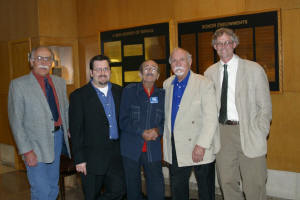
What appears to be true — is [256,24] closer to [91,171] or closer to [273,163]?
[273,163]

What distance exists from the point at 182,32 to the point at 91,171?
2546mm

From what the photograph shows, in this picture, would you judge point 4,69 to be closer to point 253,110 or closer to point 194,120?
point 194,120

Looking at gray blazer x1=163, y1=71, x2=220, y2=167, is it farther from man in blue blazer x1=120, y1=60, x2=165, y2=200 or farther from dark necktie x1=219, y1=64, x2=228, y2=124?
man in blue blazer x1=120, y1=60, x2=165, y2=200

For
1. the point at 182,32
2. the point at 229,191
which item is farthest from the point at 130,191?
the point at 182,32

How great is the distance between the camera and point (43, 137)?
9.86ft

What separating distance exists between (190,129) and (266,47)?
1.72 m

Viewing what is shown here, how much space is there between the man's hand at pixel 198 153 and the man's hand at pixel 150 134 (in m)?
0.43

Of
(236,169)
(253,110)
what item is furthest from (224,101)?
(236,169)

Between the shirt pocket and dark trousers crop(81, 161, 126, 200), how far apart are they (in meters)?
0.53

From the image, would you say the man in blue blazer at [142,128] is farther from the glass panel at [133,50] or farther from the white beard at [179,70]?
the glass panel at [133,50]

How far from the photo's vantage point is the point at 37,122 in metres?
3.00

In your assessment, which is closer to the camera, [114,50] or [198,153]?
[198,153]

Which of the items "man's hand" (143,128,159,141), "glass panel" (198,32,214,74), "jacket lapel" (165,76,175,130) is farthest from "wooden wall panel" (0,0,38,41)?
"man's hand" (143,128,159,141)

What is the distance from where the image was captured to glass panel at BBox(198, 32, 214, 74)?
432 centimetres
